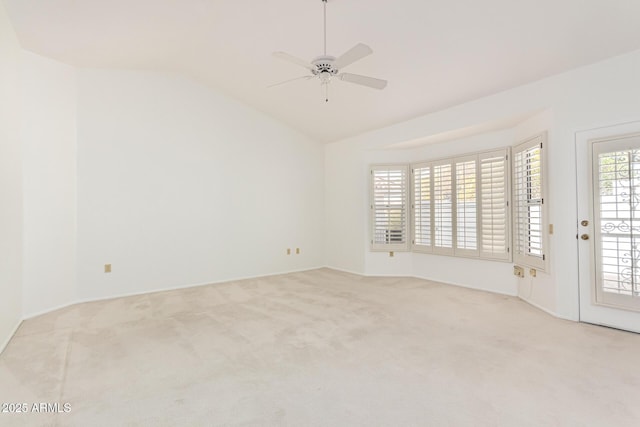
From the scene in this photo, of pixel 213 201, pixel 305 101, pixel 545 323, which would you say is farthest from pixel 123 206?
pixel 545 323

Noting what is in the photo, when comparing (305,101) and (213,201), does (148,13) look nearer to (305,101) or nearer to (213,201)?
(305,101)

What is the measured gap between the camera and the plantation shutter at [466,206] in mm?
4879

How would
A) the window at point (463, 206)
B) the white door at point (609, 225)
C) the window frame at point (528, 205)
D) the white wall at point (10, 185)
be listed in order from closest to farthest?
the white wall at point (10, 185), the white door at point (609, 225), the window frame at point (528, 205), the window at point (463, 206)

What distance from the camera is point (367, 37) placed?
3.48 meters

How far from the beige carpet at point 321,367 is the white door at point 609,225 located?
0.91 feet

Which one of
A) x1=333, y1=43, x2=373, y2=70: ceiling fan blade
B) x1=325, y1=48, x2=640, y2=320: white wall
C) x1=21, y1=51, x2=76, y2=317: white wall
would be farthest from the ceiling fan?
x1=21, y1=51, x2=76, y2=317: white wall

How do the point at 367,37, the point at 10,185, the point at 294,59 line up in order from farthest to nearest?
the point at 367,37 < the point at 10,185 < the point at 294,59

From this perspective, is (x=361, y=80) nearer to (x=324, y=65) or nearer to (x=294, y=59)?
(x=324, y=65)

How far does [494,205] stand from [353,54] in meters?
3.26

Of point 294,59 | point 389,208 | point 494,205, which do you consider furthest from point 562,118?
point 294,59

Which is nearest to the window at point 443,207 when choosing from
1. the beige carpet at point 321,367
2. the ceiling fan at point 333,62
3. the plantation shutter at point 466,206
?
the plantation shutter at point 466,206

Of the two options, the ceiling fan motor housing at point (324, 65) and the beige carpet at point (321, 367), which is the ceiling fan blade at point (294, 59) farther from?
the beige carpet at point (321, 367)

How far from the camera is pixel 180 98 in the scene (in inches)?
203

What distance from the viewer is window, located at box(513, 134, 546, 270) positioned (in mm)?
3791
